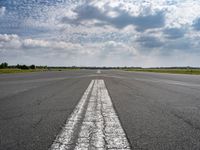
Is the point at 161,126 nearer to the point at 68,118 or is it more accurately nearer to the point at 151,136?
the point at 151,136

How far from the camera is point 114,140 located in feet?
12.0

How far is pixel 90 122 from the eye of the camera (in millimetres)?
4883

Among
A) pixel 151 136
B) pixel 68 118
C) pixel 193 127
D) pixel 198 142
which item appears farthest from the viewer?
pixel 68 118

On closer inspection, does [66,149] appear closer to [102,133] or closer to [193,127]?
[102,133]

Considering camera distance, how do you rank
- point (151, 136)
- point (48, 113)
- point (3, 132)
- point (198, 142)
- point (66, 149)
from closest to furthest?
point (66, 149) < point (198, 142) < point (151, 136) < point (3, 132) < point (48, 113)

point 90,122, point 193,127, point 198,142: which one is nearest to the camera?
point 198,142

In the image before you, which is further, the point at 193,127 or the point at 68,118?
the point at 68,118

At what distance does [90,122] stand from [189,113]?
279cm

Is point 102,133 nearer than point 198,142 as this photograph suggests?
No

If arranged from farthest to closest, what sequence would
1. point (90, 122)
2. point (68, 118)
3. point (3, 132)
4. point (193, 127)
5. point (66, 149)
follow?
point (68, 118)
point (90, 122)
point (193, 127)
point (3, 132)
point (66, 149)

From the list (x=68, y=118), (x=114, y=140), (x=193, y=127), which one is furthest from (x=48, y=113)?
(x=193, y=127)

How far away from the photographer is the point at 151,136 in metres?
3.91

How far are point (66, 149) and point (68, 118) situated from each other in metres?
2.08

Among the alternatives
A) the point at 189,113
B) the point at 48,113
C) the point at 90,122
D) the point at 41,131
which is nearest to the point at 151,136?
the point at 90,122
